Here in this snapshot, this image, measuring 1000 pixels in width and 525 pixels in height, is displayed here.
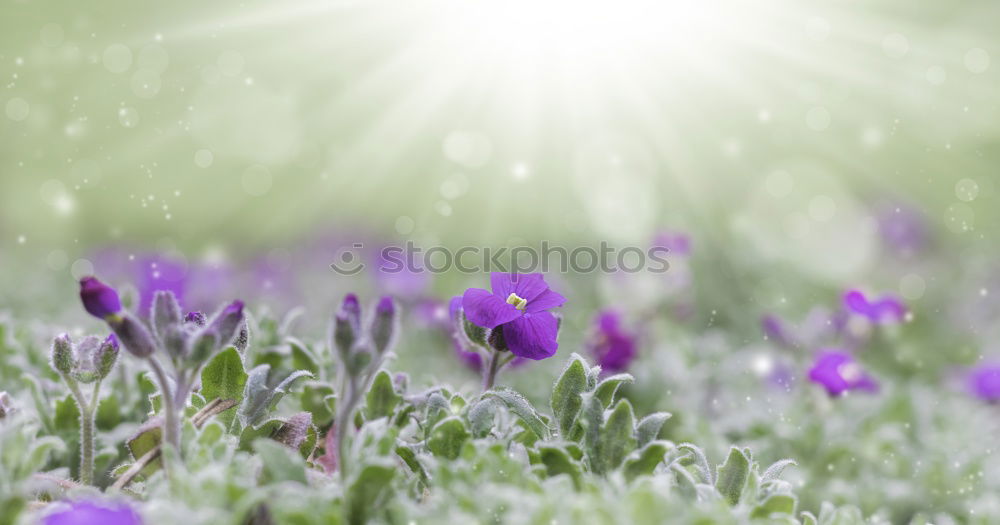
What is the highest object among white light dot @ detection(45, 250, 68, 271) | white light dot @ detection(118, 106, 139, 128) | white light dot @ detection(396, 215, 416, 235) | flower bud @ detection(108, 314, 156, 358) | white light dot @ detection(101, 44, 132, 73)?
white light dot @ detection(101, 44, 132, 73)

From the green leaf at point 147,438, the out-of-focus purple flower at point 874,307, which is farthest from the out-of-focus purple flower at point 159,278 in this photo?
the out-of-focus purple flower at point 874,307

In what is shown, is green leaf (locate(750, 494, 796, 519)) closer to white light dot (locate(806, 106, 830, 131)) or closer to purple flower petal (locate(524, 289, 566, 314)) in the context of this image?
purple flower petal (locate(524, 289, 566, 314))

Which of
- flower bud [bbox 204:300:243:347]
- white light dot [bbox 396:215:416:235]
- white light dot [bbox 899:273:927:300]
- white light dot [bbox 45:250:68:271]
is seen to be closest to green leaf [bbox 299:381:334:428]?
flower bud [bbox 204:300:243:347]

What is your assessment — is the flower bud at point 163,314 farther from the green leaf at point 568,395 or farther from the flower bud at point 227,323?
the green leaf at point 568,395

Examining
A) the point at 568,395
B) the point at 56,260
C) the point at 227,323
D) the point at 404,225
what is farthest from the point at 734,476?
the point at 404,225

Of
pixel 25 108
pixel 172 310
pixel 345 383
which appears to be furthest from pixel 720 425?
pixel 25 108

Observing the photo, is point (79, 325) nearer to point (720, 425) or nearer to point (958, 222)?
point (720, 425)
